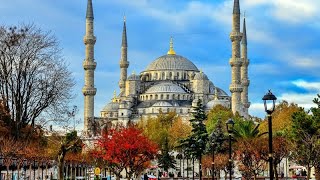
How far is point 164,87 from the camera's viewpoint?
383ft

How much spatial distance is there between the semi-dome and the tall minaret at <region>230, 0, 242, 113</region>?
2522 cm

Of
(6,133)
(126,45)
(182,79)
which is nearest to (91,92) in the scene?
(126,45)

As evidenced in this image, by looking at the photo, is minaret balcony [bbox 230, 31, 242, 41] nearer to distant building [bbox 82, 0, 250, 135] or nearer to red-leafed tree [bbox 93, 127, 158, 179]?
distant building [bbox 82, 0, 250, 135]

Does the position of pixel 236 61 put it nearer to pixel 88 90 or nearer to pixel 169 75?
pixel 88 90

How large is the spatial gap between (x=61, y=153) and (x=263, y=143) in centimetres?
1226

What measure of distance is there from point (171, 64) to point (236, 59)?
36936 mm

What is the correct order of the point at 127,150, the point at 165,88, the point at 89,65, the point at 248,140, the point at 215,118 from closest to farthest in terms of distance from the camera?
the point at 248,140
the point at 127,150
the point at 215,118
the point at 89,65
the point at 165,88

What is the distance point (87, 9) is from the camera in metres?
97.6

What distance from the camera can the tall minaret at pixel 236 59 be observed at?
89.9 m

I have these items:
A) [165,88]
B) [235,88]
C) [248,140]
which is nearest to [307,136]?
[248,140]

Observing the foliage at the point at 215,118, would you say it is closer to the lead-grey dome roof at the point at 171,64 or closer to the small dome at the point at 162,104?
the small dome at the point at 162,104

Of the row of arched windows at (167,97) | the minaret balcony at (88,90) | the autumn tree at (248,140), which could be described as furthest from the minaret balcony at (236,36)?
the autumn tree at (248,140)

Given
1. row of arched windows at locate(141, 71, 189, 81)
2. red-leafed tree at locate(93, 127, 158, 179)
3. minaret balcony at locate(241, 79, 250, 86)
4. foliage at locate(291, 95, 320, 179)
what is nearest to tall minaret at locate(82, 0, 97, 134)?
minaret balcony at locate(241, 79, 250, 86)

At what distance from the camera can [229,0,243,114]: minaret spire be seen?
89875 mm
